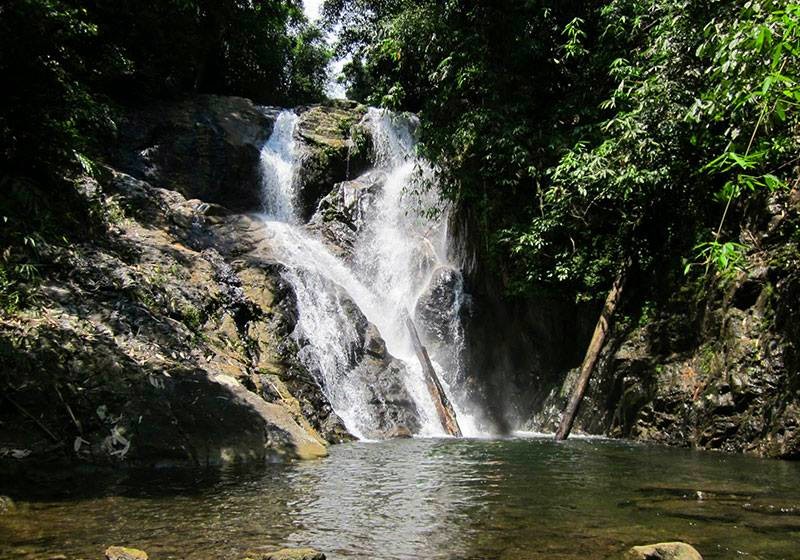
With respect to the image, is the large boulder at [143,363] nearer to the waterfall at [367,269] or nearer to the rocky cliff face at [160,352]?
the rocky cliff face at [160,352]

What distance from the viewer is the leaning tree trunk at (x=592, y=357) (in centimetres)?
1042

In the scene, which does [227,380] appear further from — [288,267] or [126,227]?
[288,267]

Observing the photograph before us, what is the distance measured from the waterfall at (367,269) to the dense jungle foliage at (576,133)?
1893 millimetres

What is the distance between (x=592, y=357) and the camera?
35.1 ft

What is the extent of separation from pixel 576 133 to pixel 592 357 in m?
4.84

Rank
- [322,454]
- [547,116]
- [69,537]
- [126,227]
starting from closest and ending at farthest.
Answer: [69,537], [322,454], [126,227], [547,116]

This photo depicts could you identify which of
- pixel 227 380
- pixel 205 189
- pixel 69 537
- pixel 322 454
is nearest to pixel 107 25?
pixel 205 189

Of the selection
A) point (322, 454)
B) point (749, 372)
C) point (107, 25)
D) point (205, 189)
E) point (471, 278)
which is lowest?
point (322, 454)

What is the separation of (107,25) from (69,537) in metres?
19.0

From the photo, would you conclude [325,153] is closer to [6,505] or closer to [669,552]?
[6,505]

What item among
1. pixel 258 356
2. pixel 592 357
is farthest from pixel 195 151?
pixel 592 357

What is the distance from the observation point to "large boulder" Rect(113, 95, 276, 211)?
18.7m

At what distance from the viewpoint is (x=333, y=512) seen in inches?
178

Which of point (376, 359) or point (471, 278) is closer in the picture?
point (376, 359)
